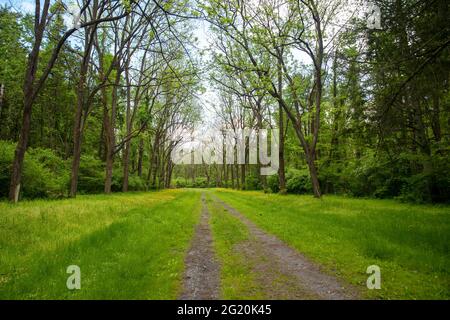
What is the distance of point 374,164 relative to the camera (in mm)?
19891

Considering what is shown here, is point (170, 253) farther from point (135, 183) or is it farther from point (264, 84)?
point (135, 183)

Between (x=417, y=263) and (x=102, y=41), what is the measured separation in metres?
23.8

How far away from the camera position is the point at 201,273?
17.4 ft

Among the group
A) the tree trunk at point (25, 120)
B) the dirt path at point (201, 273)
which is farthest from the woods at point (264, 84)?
the dirt path at point (201, 273)

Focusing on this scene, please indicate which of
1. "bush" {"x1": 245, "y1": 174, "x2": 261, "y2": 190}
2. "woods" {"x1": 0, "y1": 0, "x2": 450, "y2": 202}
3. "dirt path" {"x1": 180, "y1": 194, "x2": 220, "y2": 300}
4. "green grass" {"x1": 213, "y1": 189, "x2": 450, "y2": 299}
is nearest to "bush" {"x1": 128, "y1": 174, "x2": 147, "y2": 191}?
"woods" {"x1": 0, "y1": 0, "x2": 450, "y2": 202}

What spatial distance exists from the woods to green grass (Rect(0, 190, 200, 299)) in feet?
14.2

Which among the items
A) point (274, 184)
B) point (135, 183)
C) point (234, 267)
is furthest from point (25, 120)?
point (274, 184)

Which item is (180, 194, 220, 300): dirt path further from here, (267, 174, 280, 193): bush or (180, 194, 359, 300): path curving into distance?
(267, 174, 280, 193): bush

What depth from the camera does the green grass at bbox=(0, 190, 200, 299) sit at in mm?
4344

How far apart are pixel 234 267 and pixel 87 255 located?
342cm

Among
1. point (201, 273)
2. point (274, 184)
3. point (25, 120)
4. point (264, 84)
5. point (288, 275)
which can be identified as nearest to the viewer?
point (288, 275)

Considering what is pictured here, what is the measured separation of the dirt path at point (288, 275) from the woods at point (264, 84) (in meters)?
4.59
